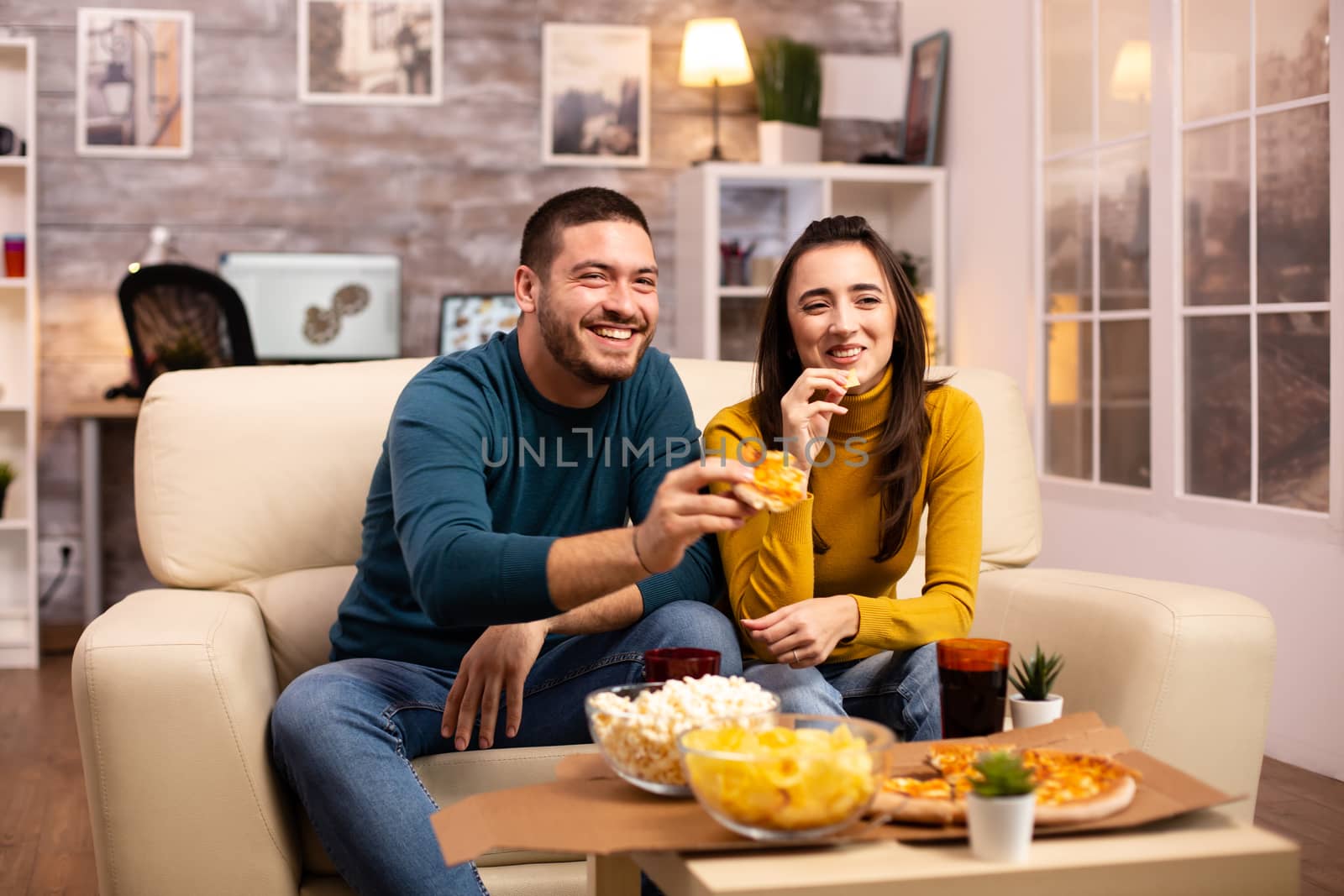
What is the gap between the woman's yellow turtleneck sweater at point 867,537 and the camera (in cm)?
187

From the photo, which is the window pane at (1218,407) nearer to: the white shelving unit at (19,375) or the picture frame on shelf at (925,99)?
the picture frame on shelf at (925,99)

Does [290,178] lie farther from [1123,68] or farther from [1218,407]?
[1218,407]

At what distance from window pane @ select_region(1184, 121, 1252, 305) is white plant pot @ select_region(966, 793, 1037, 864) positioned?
263 centimetres

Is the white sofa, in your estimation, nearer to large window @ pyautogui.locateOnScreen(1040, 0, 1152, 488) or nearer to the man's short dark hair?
the man's short dark hair

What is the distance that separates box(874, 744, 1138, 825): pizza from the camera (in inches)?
45.6

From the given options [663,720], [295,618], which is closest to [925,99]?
[295,618]

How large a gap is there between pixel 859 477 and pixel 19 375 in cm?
379

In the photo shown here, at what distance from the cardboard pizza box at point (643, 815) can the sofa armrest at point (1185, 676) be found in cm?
47

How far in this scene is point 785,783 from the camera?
1096mm

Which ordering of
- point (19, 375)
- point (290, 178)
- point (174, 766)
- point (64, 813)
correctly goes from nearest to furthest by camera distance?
point (174, 766) < point (64, 813) < point (19, 375) < point (290, 178)

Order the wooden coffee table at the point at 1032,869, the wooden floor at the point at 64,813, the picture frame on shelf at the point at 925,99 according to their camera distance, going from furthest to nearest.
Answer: the picture frame on shelf at the point at 925,99 < the wooden floor at the point at 64,813 < the wooden coffee table at the point at 1032,869

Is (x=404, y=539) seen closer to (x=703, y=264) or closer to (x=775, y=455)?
(x=775, y=455)

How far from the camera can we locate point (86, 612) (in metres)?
4.58

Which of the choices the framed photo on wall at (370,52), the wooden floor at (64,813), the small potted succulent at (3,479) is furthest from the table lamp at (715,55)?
the wooden floor at (64,813)
